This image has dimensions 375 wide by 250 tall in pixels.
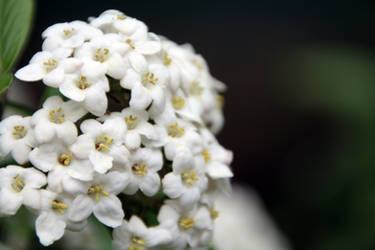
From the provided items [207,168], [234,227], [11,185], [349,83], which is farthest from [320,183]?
[11,185]

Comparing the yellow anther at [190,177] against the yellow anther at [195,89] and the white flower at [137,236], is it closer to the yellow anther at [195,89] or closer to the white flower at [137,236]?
the white flower at [137,236]

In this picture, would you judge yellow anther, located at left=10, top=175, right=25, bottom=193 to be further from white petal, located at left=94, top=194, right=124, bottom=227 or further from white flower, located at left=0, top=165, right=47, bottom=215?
white petal, located at left=94, top=194, right=124, bottom=227

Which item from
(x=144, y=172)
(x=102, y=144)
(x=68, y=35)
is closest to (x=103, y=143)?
(x=102, y=144)

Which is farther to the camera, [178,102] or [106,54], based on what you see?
[178,102]

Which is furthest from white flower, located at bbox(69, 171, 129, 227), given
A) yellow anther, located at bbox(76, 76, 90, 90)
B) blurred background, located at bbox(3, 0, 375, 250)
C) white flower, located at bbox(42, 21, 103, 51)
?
blurred background, located at bbox(3, 0, 375, 250)

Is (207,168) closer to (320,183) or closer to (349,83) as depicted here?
(320,183)

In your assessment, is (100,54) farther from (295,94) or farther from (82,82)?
(295,94)

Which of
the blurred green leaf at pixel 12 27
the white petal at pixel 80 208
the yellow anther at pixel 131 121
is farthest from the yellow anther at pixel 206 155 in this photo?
the blurred green leaf at pixel 12 27
